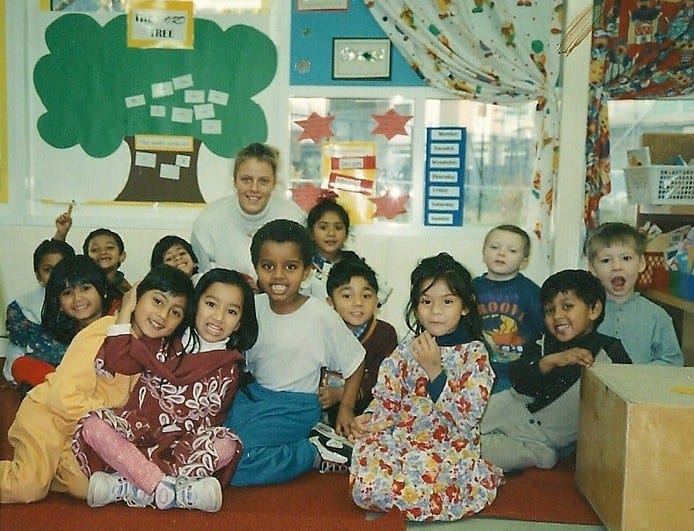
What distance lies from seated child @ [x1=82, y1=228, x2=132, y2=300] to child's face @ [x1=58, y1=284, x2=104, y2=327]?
80 centimetres

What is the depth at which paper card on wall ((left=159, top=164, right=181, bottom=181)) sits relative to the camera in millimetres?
3693

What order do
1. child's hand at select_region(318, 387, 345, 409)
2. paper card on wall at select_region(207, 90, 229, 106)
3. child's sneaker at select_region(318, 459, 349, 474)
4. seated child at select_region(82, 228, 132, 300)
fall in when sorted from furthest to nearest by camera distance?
paper card on wall at select_region(207, 90, 229, 106), seated child at select_region(82, 228, 132, 300), child's hand at select_region(318, 387, 345, 409), child's sneaker at select_region(318, 459, 349, 474)

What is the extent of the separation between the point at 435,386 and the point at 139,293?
3.01 feet

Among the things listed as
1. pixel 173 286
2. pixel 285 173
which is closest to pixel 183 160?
pixel 285 173

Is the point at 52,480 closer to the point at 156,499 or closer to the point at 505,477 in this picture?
the point at 156,499

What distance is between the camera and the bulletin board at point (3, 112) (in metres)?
3.67

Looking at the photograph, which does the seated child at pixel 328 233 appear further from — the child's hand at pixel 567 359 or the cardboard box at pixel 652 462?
the cardboard box at pixel 652 462

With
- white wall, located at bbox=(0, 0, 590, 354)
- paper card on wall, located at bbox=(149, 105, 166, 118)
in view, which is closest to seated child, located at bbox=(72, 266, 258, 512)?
white wall, located at bbox=(0, 0, 590, 354)

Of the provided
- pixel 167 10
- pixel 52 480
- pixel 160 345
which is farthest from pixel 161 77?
pixel 52 480

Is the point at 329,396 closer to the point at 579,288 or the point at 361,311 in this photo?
the point at 361,311

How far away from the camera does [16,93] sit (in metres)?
3.69

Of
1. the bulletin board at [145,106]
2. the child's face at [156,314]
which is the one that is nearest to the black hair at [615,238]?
the child's face at [156,314]

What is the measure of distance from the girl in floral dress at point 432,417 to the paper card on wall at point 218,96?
188cm

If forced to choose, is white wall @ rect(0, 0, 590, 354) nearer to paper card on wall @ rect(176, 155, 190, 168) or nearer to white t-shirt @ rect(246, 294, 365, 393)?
paper card on wall @ rect(176, 155, 190, 168)
